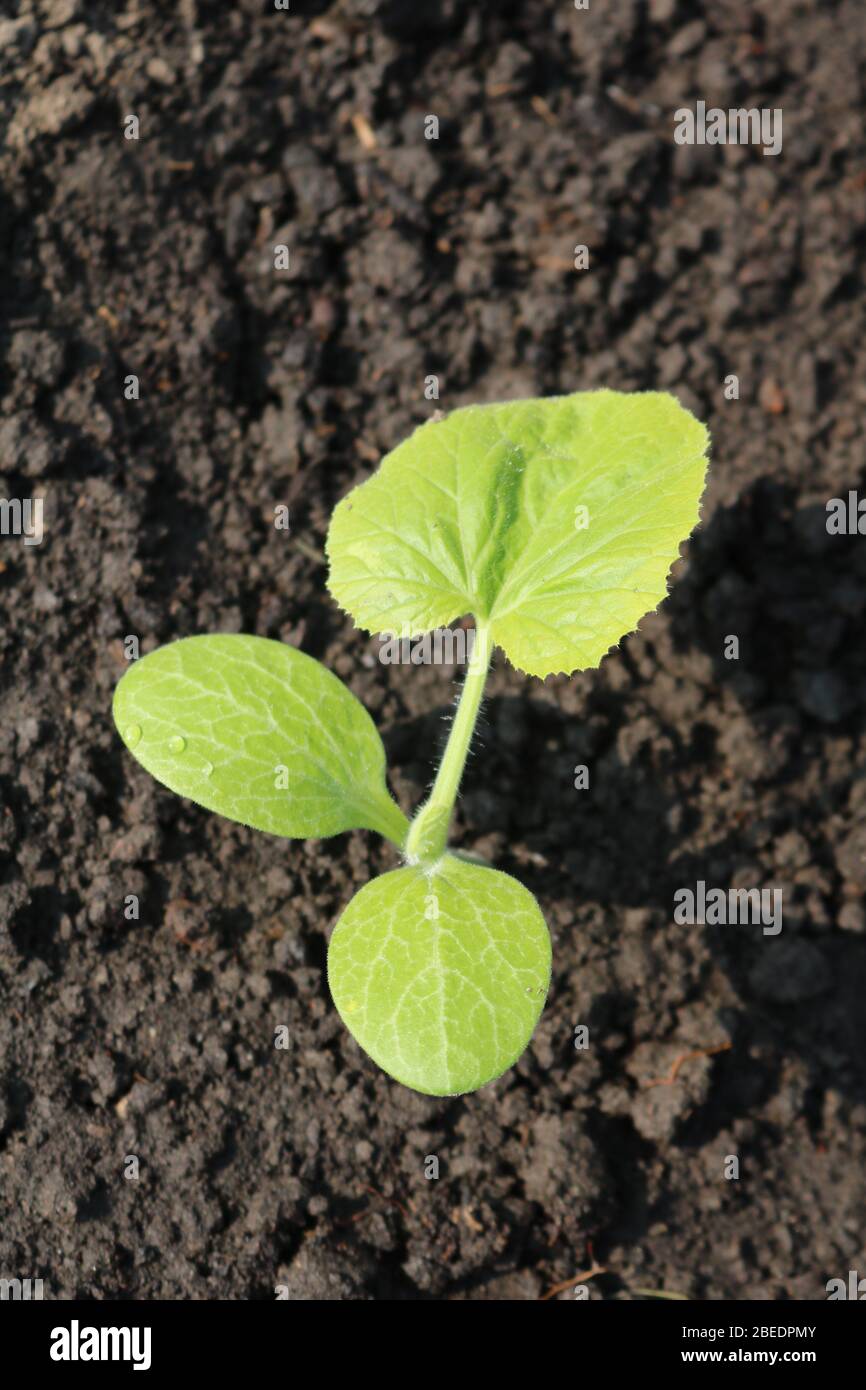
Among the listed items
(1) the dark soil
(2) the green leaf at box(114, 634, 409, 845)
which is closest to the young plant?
(2) the green leaf at box(114, 634, 409, 845)

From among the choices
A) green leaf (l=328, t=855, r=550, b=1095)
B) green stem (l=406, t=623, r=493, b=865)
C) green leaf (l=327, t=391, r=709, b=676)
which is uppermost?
green leaf (l=327, t=391, r=709, b=676)

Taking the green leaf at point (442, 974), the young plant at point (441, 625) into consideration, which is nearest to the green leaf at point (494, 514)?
the young plant at point (441, 625)

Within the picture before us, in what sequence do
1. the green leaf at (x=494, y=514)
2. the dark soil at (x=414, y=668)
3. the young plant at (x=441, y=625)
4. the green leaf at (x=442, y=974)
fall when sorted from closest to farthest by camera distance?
the green leaf at (x=442, y=974), the young plant at (x=441, y=625), the green leaf at (x=494, y=514), the dark soil at (x=414, y=668)

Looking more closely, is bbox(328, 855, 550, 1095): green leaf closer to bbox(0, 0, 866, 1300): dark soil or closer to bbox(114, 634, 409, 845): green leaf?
bbox(114, 634, 409, 845): green leaf

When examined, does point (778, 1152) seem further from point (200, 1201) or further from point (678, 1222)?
point (200, 1201)

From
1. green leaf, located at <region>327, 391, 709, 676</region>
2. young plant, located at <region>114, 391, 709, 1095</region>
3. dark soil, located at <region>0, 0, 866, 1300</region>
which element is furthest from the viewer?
dark soil, located at <region>0, 0, 866, 1300</region>

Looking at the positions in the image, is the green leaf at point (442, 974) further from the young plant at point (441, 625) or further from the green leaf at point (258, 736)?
the green leaf at point (258, 736)
